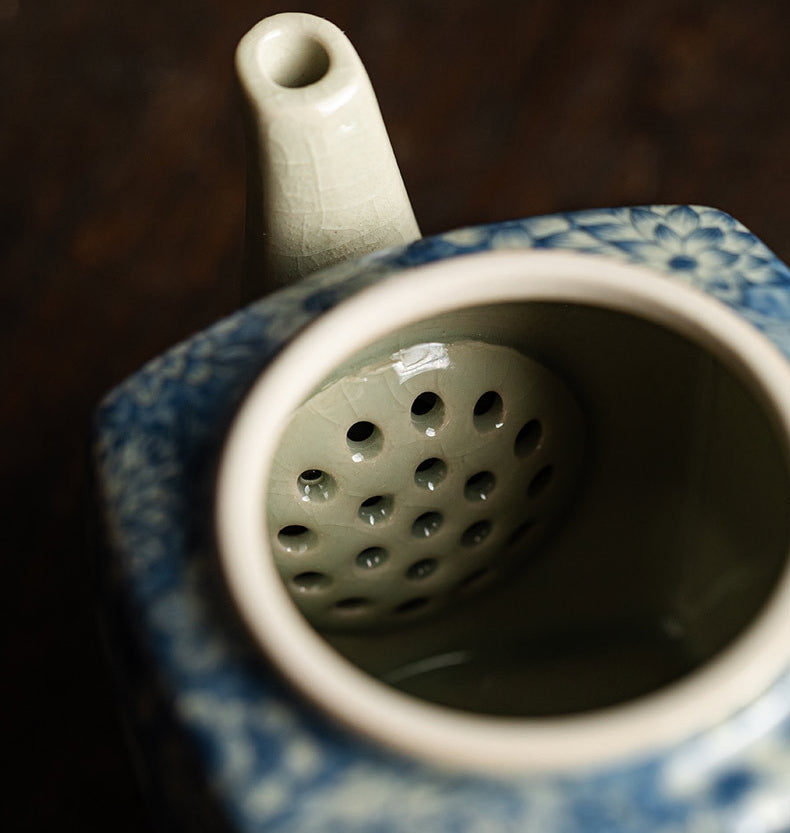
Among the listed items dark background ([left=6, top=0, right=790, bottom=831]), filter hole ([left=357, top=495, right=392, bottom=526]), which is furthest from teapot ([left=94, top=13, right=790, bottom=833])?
dark background ([left=6, top=0, right=790, bottom=831])

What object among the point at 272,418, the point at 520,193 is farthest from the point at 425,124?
the point at 272,418

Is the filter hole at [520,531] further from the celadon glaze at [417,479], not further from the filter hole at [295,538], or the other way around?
the filter hole at [295,538]

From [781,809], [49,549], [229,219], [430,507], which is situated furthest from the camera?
[229,219]

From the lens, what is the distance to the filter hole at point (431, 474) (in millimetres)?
480

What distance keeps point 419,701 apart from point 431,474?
14cm

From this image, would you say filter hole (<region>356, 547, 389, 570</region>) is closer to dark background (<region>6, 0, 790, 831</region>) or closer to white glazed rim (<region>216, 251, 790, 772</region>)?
white glazed rim (<region>216, 251, 790, 772</region>)

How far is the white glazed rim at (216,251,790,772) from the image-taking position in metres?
0.30

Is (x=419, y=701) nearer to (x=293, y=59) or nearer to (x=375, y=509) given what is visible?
(x=375, y=509)

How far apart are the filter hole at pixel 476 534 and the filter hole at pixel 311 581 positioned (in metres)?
0.07

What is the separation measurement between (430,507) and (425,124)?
52 centimetres

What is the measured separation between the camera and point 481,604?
1.78 ft

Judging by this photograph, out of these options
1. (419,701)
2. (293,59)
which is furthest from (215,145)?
(419,701)

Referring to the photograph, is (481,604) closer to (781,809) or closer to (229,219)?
(781,809)

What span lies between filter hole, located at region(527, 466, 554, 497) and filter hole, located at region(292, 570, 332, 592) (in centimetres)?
10
